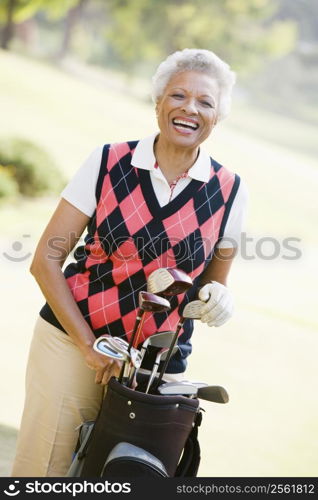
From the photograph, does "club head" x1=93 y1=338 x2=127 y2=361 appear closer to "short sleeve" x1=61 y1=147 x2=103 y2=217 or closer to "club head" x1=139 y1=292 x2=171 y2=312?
"club head" x1=139 y1=292 x2=171 y2=312

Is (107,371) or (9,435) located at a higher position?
(107,371)

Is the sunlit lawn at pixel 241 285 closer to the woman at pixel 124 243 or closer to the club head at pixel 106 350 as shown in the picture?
the woman at pixel 124 243

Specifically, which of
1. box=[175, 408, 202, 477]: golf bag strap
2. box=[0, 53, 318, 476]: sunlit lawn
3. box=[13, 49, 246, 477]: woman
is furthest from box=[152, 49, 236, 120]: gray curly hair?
box=[0, 53, 318, 476]: sunlit lawn

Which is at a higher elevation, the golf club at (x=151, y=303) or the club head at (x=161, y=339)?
the golf club at (x=151, y=303)

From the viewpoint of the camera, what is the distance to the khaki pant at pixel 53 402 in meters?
1.97

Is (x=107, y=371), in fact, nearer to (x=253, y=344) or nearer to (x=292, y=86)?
(x=253, y=344)

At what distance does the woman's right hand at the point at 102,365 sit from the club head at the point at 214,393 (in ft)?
0.62

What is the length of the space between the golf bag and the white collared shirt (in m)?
0.40

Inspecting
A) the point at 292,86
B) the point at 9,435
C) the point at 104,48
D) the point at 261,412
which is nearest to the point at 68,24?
the point at 104,48

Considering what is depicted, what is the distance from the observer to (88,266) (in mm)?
1960

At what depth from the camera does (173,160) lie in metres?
1.99

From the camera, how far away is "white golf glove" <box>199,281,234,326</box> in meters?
1.86

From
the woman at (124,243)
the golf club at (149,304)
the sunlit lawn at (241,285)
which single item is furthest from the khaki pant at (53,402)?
the sunlit lawn at (241,285)

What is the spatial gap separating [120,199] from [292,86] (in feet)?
21.8
